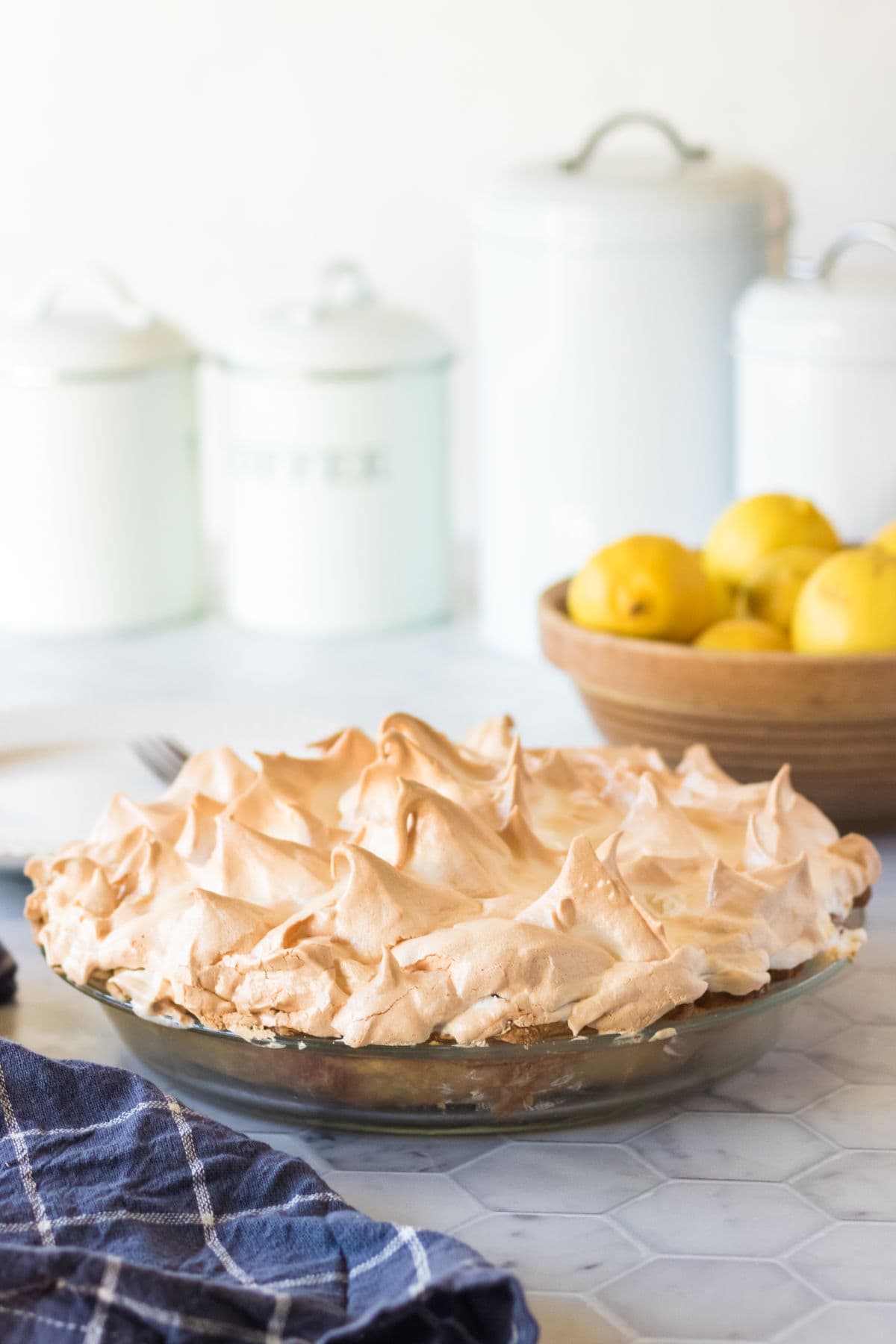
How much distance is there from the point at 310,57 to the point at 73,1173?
1.67m

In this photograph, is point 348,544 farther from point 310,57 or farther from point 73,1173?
point 73,1173

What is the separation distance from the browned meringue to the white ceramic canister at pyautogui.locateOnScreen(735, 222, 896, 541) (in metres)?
0.59

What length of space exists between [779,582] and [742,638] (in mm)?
78

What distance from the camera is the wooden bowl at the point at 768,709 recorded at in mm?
1006

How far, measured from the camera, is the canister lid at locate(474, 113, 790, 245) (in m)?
1.44

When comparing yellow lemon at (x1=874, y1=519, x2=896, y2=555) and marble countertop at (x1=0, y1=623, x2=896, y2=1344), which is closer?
marble countertop at (x1=0, y1=623, x2=896, y2=1344)

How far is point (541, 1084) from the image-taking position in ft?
2.16

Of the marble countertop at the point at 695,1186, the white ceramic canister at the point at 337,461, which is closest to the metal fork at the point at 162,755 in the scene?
the marble countertop at the point at 695,1186

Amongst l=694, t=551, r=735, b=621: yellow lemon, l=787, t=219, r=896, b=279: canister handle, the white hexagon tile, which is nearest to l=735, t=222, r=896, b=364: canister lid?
l=787, t=219, r=896, b=279: canister handle

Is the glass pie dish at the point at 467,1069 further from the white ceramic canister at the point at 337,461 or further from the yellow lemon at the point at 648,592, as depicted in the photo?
the white ceramic canister at the point at 337,461

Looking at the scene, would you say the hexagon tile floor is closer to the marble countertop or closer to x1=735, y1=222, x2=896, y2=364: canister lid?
the marble countertop

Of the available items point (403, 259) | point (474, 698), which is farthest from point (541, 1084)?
point (403, 259)

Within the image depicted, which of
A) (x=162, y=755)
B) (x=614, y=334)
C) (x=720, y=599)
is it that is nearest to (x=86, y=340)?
(x=614, y=334)

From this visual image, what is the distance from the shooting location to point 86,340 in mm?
1576
